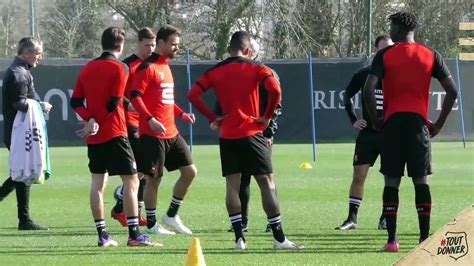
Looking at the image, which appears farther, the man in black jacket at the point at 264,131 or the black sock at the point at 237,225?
the man in black jacket at the point at 264,131

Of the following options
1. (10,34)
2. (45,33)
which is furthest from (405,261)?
(10,34)

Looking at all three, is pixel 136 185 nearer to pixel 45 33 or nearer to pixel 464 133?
pixel 464 133

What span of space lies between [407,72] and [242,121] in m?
1.51

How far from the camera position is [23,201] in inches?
500

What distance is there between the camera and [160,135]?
38.4 ft

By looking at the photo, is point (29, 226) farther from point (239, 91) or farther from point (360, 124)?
point (360, 124)

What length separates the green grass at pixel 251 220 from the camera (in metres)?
9.87

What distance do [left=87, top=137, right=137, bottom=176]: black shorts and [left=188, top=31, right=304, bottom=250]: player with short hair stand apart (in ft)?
2.56

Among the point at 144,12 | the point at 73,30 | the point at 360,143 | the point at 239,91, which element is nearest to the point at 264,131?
the point at 360,143

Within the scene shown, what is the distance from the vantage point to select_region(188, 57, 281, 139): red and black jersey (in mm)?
10328

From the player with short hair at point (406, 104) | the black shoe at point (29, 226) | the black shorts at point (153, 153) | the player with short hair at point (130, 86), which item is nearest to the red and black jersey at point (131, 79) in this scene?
the player with short hair at point (130, 86)

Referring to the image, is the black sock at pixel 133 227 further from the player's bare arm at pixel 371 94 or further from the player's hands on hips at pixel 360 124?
the player's hands on hips at pixel 360 124

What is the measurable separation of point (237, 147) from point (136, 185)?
3.50 feet

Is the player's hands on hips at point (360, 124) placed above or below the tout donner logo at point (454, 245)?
above
